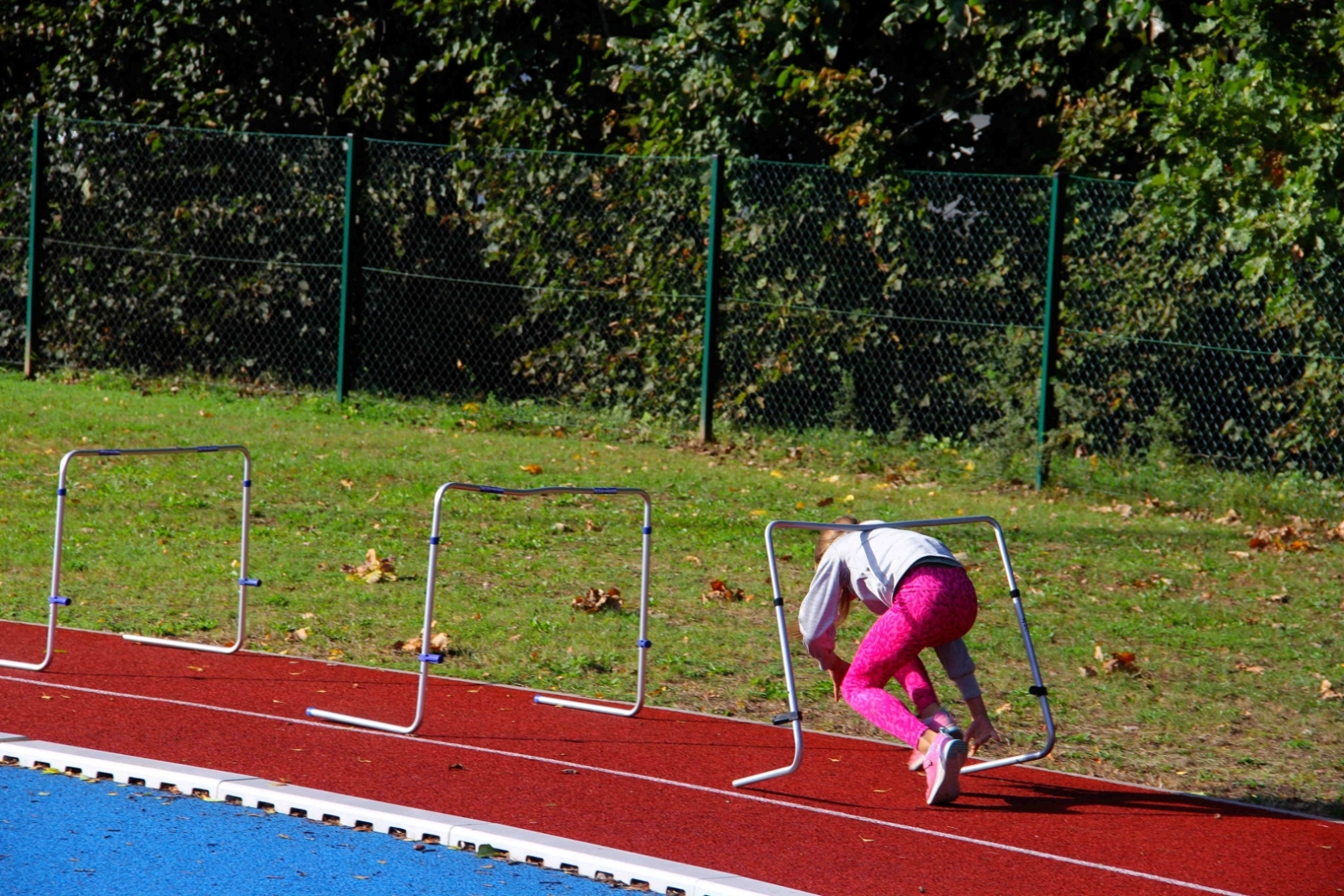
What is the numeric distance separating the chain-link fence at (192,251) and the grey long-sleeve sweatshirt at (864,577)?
1074 cm

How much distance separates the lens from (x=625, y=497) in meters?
11.9

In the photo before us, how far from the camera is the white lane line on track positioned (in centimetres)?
538

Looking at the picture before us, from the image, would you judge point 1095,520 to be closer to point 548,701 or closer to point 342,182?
point 548,701

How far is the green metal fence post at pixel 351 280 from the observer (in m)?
15.6

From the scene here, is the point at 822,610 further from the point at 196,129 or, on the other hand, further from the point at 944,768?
the point at 196,129

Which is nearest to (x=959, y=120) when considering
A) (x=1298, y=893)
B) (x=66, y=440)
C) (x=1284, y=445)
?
(x=1284, y=445)

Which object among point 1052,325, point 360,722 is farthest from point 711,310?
point 360,722

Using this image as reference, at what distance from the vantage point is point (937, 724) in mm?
6031

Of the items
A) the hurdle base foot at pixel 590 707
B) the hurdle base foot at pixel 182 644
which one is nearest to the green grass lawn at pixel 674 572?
the hurdle base foot at pixel 182 644

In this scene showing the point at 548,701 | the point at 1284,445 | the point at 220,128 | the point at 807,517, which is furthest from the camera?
the point at 220,128

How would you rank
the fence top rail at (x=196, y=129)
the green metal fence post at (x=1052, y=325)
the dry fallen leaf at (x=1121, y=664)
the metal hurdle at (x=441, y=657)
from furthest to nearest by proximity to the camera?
1. the fence top rail at (x=196, y=129)
2. the green metal fence post at (x=1052, y=325)
3. the dry fallen leaf at (x=1121, y=664)
4. the metal hurdle at (x=441, y=657)

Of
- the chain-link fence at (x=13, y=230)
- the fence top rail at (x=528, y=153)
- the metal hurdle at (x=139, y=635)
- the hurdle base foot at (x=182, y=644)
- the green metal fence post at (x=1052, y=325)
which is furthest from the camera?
the chain-link fence at (x=13, y=230)

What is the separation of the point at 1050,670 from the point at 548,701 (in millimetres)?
2516

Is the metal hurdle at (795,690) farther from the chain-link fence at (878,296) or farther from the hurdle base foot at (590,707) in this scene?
the chain-link fence at (878,296)
